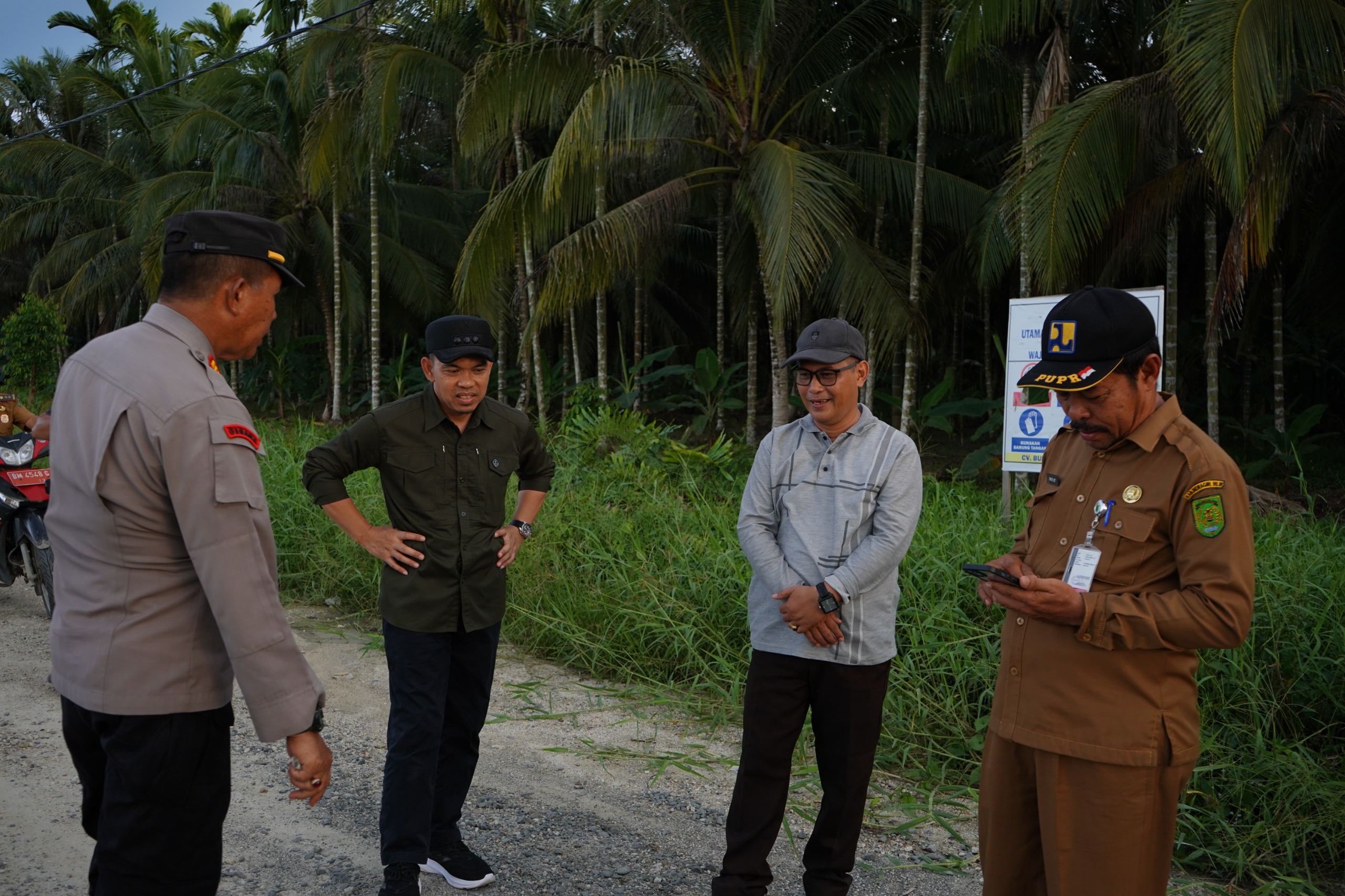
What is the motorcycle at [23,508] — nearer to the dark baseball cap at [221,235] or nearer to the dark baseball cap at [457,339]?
the dark baseball cap at [457,339]

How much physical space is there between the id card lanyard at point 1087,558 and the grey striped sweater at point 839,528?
0.83 m

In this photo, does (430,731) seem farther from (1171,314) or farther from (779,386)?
(1171,314)

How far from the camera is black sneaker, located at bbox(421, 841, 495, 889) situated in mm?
3570

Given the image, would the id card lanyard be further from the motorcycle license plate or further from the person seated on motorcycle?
the person seated on motorcycle

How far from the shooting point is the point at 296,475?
9.55 metres

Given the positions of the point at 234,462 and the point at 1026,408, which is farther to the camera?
the point at 1026,408

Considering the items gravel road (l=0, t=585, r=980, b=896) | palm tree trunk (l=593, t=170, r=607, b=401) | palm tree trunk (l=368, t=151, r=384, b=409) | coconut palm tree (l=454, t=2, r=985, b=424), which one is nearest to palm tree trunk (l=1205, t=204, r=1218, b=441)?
coconut palm tree (l=454, t=2, r=985, b=424)

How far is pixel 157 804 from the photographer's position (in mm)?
2189

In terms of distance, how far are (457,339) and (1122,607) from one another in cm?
225

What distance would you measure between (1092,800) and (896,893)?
5.04 feet

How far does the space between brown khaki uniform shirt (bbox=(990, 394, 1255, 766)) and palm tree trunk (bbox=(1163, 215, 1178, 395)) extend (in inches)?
347

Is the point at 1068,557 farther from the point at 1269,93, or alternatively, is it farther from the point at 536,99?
the point at 536,99

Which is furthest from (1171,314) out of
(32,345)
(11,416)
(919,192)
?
(32,345)

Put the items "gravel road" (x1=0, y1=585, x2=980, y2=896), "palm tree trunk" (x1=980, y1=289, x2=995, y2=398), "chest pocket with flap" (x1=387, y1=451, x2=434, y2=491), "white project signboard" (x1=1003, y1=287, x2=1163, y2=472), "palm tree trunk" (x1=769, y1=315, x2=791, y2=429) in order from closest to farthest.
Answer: "chest pocket with flap" (x1=387, y1=451, x2=434, y2=491)
"gravel road" (x1=0, y1=585, x2=980, y2=896)
"white project signboard" (x1=1003, y1=287, x2=1163, y2=472)
"palm tree trunk" (x1=769, y1=315, x2=791, y2=429)
"palm tree trunk" (x1=980, y1=289, x2=995, y2=398)
